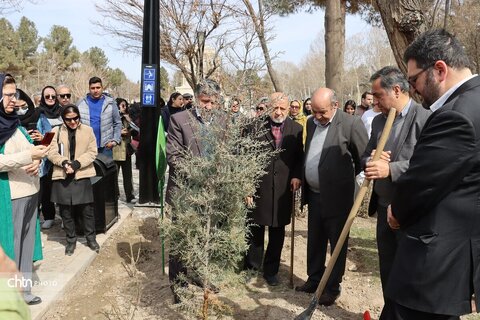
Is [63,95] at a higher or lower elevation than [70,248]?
higher

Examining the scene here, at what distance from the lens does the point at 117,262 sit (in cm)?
480

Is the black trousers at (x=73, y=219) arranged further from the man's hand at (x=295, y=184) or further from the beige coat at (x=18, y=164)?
the man's hand at (x=295, y=184)

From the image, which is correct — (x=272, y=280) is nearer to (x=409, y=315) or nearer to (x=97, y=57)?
(x=409, y=315)

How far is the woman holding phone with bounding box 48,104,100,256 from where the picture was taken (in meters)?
4.62

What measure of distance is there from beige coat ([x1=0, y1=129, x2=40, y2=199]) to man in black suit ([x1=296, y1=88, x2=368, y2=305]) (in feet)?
7.90

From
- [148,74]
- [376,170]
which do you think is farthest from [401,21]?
[148,74]

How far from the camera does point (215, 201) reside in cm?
296

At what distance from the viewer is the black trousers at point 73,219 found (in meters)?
4.75

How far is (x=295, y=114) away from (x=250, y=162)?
14.5ft

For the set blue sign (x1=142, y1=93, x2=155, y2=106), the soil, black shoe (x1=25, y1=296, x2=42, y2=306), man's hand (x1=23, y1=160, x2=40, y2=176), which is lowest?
the soil

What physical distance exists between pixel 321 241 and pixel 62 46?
46.0 meters

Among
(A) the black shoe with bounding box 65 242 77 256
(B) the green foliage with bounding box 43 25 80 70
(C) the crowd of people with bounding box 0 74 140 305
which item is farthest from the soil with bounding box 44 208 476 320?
(B) the green foliage with bounding box 43 25 80 70

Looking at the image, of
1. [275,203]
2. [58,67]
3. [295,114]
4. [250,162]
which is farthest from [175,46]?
[58,67]

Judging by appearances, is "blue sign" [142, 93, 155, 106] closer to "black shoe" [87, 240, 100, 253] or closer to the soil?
the soil
